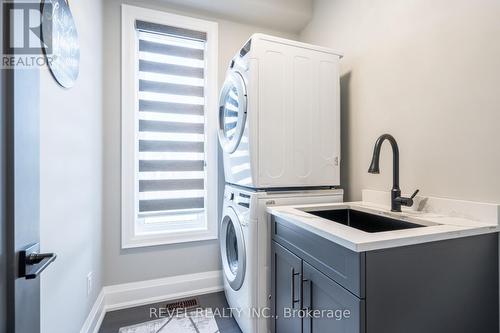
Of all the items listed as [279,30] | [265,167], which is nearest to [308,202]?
[265,167]

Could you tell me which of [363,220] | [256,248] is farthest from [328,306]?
[363,220]

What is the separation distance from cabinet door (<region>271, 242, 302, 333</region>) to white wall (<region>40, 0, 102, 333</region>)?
1065 millimetres

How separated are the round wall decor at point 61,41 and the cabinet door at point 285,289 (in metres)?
1.39

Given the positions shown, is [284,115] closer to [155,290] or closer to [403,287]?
[403,287]

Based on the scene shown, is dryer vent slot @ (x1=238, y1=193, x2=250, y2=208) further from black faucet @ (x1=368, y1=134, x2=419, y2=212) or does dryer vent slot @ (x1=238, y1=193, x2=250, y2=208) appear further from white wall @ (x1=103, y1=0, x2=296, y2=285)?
white wall @ (x1=103, y1=0, x2=296, y2=285)

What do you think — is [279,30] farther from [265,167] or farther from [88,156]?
[88,156]

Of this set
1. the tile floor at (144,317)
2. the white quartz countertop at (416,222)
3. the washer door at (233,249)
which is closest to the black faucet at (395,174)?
the white quartz countertop at (416,222)

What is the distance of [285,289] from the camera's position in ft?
4.26

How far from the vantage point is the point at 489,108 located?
1053 mm

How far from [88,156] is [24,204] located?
108cm

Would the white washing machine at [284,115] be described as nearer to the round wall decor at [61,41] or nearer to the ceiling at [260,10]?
the ceiling at [260,10]

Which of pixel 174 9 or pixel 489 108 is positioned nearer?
pixel 489 108

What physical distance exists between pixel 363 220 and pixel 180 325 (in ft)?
4.78

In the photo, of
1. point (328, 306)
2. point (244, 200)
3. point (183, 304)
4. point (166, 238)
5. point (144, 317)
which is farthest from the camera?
point (166, 238)
